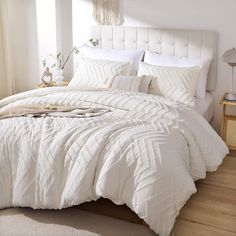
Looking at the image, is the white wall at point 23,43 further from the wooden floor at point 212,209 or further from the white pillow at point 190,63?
the wooden floor at point 212,209

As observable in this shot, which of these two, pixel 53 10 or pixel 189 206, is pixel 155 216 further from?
pixel 53 10

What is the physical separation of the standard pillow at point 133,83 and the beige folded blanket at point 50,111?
674mm

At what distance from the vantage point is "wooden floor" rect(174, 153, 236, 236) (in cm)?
262

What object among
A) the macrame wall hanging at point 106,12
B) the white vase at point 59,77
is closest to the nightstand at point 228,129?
the macrame wall hanging at point 106,12

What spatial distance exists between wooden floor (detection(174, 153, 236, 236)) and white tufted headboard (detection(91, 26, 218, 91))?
1.23 metres

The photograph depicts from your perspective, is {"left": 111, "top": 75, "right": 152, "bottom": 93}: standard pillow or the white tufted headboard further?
the white tufted headboard

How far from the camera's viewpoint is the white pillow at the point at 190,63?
3941mm

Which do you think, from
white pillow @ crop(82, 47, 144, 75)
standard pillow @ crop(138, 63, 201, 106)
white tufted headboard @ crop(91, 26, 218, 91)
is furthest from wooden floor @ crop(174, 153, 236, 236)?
white pillow @ crop(82, 47, 144, 75)

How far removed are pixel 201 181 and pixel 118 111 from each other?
37.1 inches

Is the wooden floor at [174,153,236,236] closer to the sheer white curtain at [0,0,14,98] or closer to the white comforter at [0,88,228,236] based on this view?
the white comforter at [0,88,228,236]

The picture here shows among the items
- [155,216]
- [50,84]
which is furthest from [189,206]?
[50,84]

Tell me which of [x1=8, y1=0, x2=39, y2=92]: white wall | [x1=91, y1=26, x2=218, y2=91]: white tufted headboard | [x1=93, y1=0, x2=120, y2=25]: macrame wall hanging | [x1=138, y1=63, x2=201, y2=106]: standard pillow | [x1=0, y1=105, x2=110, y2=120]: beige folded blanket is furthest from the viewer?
[x1=8, y1=0, x2=39, y2=92]: white wall

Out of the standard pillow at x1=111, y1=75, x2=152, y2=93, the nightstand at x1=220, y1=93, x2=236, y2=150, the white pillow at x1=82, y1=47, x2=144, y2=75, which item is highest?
the white pillow at x1=82, y1=47, x2=144, y2=75

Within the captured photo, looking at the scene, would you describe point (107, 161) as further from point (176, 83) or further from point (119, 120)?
point (176, 83)
